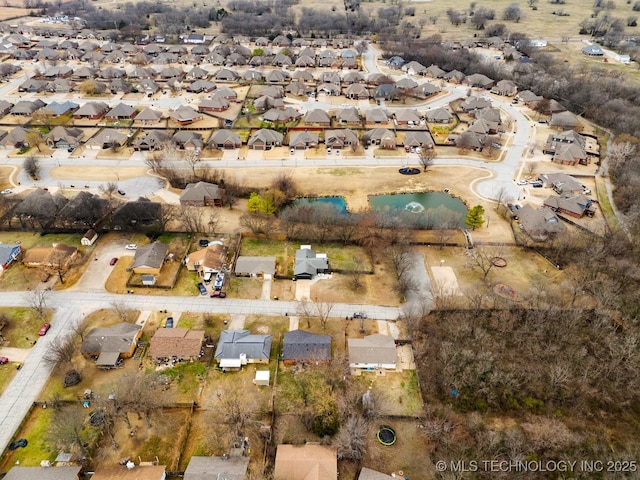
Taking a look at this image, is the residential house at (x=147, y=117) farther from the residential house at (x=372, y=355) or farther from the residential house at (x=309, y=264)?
the residential house at (x=372, y=355)

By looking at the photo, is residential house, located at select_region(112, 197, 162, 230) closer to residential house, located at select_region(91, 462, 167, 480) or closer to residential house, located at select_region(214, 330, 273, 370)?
residential house, located at select_region(214, 330, 273, 370)

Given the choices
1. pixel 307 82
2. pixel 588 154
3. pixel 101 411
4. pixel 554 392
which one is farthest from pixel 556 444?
pixel 307 82

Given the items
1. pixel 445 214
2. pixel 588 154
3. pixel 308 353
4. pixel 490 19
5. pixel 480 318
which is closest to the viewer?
pixel 308 353

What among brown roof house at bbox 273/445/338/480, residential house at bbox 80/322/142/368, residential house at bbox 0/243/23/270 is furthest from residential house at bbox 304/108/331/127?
brown roof house at bbox 273/445/338/480

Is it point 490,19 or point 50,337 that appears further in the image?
point 490,19

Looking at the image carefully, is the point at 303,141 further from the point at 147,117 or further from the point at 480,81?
the point at 480,81

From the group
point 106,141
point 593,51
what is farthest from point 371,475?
point 593,51

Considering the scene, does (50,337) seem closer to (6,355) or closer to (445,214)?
(6,355)
